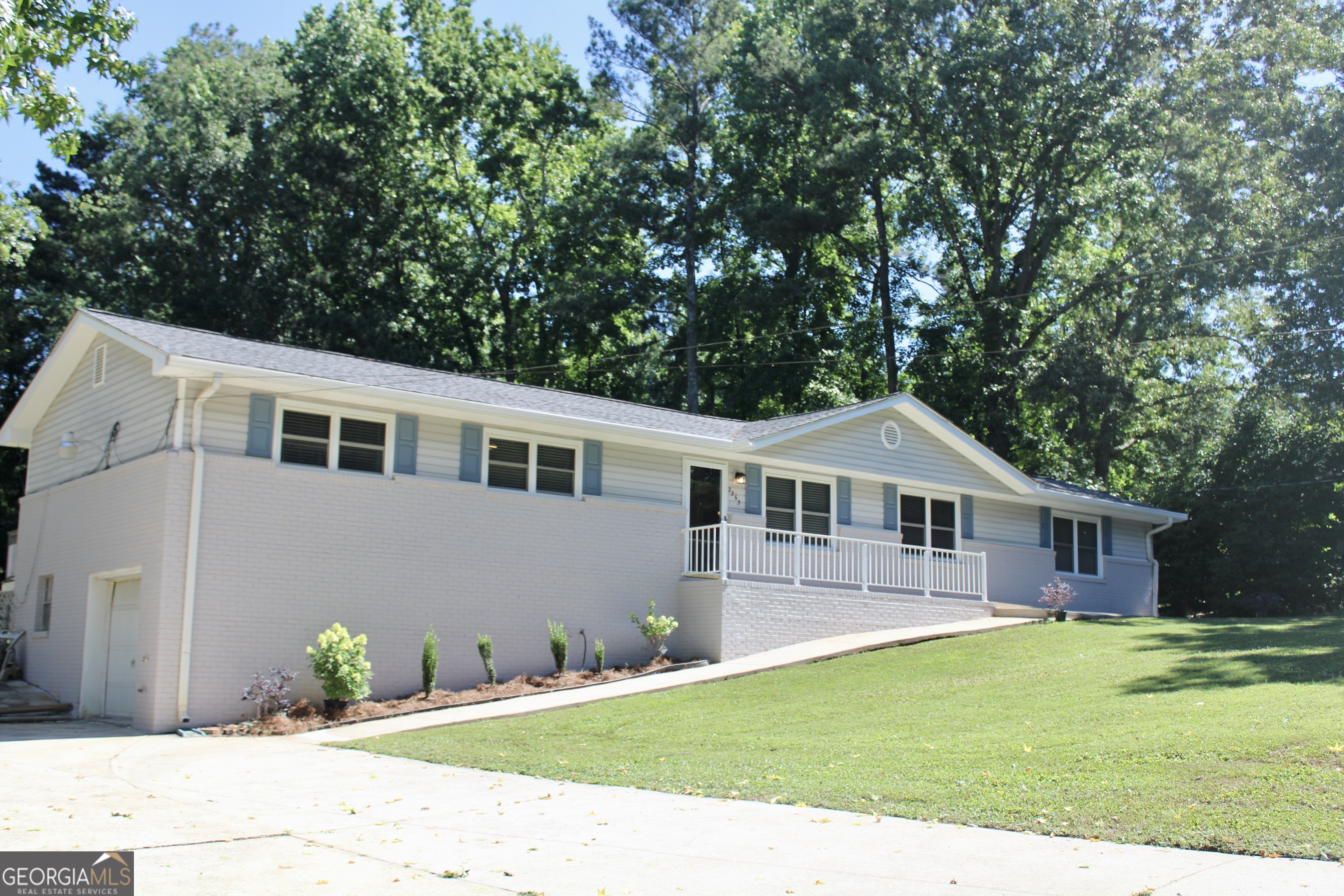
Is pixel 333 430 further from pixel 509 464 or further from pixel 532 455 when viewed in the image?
pixel 532 455

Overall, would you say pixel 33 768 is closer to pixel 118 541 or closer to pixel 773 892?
pixel 118 541

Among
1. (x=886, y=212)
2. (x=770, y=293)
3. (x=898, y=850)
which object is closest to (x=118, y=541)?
(x=898, y=850)

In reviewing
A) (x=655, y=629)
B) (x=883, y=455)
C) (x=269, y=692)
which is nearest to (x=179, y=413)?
(x=269, y=692)

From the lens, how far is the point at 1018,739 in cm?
1017

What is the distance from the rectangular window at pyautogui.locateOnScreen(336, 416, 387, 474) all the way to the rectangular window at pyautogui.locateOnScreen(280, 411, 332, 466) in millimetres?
214

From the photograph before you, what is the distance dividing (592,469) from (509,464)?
4.73ft

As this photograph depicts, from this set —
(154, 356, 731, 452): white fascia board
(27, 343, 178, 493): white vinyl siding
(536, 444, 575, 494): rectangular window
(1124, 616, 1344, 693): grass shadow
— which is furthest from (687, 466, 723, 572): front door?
(27, 343, 178, 493): white vinyl siding

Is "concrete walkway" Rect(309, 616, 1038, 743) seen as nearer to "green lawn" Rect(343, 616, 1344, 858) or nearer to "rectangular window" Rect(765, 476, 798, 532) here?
"green lawn" Rect(343, 616, 1344, 858)

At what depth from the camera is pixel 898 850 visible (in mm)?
6676

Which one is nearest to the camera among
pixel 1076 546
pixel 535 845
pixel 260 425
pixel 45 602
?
pixel 535 845

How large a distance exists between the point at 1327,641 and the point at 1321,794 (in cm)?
987

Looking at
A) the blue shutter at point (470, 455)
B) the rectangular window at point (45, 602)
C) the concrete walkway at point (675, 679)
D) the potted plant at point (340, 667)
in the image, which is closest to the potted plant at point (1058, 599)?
the concrete walkway at point (675, 679)

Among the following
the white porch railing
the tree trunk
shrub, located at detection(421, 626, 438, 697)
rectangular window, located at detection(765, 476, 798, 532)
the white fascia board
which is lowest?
shrub, located at detection(421, 626, 438, 697)

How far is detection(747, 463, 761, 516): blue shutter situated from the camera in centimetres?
2014
